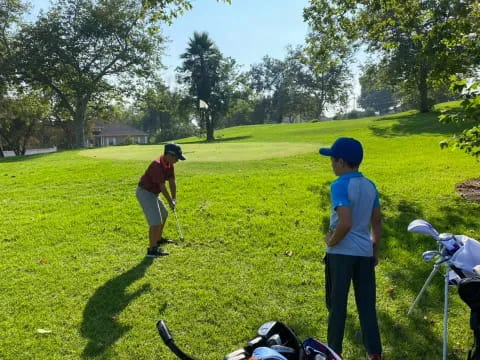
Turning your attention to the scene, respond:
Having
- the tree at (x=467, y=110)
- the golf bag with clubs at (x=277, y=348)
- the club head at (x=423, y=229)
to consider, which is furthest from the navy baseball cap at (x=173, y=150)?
the golf bag with clubs at (x=277, y=348)

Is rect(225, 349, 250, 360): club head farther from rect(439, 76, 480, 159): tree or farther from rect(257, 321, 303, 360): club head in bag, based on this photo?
rect(439, 76, 480, 159): tree

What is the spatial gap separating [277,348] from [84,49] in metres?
39.8

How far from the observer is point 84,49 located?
3641 cm

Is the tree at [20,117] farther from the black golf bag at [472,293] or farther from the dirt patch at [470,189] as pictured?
the black golf bag at [472,293]

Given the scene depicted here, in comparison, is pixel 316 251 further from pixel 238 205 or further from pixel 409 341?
pixel 238 205

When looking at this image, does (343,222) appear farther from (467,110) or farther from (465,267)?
(467,110)

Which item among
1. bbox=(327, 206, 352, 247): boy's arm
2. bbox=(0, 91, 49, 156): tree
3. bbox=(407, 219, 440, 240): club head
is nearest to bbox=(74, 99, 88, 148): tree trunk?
bbox=(0, 91, 49, 156): tree

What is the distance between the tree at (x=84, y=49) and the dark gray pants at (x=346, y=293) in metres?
37.2

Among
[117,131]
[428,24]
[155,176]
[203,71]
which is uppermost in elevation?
[203,71]

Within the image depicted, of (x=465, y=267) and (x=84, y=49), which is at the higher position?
(x=84, y=49)

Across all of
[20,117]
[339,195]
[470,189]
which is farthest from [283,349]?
[20,117]

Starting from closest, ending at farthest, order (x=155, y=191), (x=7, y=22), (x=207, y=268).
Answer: (x=207, y=268)
(x=155, y=191)
(x=7, y=22)

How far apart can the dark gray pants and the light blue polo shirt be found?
0.07m

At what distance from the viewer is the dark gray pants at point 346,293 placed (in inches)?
123
